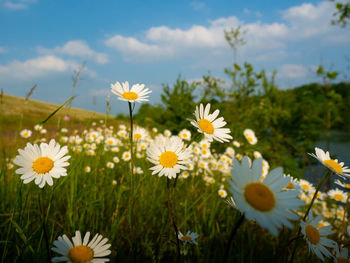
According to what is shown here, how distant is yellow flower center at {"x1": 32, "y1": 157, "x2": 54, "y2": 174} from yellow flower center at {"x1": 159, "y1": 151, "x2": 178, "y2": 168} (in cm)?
40

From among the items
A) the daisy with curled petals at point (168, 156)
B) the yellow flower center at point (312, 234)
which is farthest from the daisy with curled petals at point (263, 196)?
the yellow flower center at point (312, 234)

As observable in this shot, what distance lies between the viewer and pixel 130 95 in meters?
0.86

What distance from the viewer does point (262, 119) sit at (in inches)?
183

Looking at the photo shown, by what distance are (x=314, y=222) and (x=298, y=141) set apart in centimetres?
443

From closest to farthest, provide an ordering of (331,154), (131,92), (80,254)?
(80,254), (131,92), (331,154)

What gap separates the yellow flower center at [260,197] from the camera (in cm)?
49

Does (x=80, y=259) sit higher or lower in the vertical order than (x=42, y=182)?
lower

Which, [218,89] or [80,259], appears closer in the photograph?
[80,259]

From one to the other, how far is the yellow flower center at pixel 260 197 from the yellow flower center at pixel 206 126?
0.30 metres

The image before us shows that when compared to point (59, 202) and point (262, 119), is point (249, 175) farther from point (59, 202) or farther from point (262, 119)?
point (262, 119)

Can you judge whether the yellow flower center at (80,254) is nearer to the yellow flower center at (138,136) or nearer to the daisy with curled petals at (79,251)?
the daisy with curled petals at (79,251)

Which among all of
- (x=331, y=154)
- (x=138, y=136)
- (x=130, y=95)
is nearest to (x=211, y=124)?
(x=130, y=95)

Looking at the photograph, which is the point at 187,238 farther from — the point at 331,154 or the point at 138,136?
the point at 331,154

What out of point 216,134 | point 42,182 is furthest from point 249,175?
point 42,182
